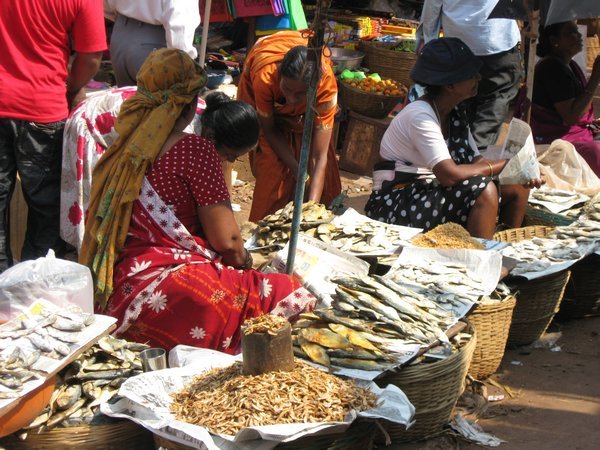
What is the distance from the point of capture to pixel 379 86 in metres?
7.56

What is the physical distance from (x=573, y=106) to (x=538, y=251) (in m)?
2.17

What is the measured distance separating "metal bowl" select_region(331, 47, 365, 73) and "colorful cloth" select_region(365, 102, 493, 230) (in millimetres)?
3427

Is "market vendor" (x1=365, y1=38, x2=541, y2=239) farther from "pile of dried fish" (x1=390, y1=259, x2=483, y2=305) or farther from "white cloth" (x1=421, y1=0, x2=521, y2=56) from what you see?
"white cloth" (x1=421, y1=0, x2=521, y2=56)


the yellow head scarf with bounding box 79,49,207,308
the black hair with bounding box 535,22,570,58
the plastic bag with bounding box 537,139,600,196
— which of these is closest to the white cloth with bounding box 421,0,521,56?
the black hair with bounding box 535,22,570,58

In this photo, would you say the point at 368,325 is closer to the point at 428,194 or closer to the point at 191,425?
the point at 191,425

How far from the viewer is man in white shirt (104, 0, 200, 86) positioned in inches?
191

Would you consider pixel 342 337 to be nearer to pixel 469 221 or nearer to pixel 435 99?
pixel 469 221

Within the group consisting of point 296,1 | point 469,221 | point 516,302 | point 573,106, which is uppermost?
point 296,1

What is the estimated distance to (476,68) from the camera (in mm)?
4414

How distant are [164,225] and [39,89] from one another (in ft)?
4.73

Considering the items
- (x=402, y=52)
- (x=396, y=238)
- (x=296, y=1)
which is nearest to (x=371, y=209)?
(x=396, y=238)

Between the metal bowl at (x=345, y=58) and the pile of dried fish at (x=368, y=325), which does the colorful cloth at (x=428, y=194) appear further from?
the metal bowl at (x=345, y=58)

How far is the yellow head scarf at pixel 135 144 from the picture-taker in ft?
10.5

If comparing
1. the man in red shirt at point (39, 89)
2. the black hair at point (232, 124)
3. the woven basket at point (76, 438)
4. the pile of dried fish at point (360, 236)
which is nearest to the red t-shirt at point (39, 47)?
the man in red shirt at point (39, 89)
